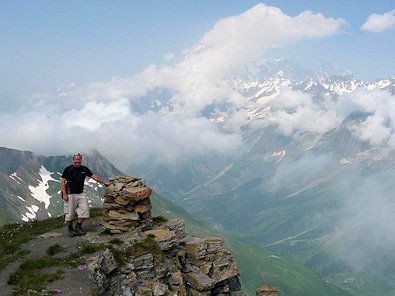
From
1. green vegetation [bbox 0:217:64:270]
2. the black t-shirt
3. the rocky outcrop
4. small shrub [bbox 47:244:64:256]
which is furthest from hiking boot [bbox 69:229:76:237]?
the rocky outcrop

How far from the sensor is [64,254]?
32156 millimetres

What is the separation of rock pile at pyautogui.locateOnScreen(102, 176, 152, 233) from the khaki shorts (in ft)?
6.80

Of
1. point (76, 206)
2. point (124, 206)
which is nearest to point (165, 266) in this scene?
point (124, 206)

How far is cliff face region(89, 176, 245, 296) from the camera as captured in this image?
98.3ft

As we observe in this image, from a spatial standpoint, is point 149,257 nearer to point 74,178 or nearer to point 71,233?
point 71,233

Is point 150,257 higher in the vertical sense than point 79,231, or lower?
lower

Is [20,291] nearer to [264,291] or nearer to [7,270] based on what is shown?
[7,270]

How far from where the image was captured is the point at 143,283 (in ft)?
103

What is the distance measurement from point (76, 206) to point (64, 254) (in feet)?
15.7

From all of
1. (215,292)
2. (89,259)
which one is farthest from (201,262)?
(89,259)

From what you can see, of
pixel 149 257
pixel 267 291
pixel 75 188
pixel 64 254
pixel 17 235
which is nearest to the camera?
pixel 64 254

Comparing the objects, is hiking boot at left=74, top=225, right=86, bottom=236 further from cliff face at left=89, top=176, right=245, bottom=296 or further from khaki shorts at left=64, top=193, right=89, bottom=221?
cliff face at left=89, top=176, right=245, bottom=296

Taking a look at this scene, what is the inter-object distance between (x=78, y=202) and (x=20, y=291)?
1160 cm

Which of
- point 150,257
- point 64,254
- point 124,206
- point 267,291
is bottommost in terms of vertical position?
point 267,291
